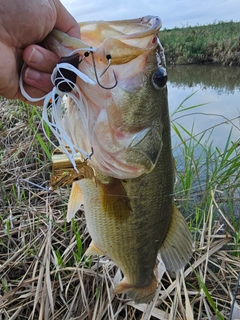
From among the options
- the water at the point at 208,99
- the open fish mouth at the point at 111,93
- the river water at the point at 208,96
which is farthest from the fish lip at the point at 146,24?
the river water at the point at 208,96

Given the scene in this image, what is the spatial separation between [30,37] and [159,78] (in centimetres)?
45

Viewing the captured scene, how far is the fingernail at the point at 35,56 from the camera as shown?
1.12 meters

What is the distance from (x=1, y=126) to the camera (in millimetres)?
3984

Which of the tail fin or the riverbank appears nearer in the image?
the tail fin

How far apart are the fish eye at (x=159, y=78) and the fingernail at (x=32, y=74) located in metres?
A: 0.40

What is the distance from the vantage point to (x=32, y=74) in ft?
3.96

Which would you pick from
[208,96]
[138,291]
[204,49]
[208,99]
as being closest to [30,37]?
[138,291]

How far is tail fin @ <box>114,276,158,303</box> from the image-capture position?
1.79 metres

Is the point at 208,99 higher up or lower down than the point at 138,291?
lower down

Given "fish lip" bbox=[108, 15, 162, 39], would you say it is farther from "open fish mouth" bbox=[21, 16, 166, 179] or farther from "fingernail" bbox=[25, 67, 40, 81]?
"fingernail" bbox=[25, 67, 40, 81]

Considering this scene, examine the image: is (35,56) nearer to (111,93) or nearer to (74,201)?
(111,93)

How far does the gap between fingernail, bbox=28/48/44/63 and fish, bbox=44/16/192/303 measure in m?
0.07

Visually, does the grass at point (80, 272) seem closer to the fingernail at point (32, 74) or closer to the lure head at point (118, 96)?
the lure head at point (118, 96)

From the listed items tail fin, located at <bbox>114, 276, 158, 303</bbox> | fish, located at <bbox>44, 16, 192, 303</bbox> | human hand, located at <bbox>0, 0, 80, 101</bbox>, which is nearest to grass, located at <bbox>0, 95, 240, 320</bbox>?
tail fin, located at <bbox>114, 276, 158, 303</bbox>
